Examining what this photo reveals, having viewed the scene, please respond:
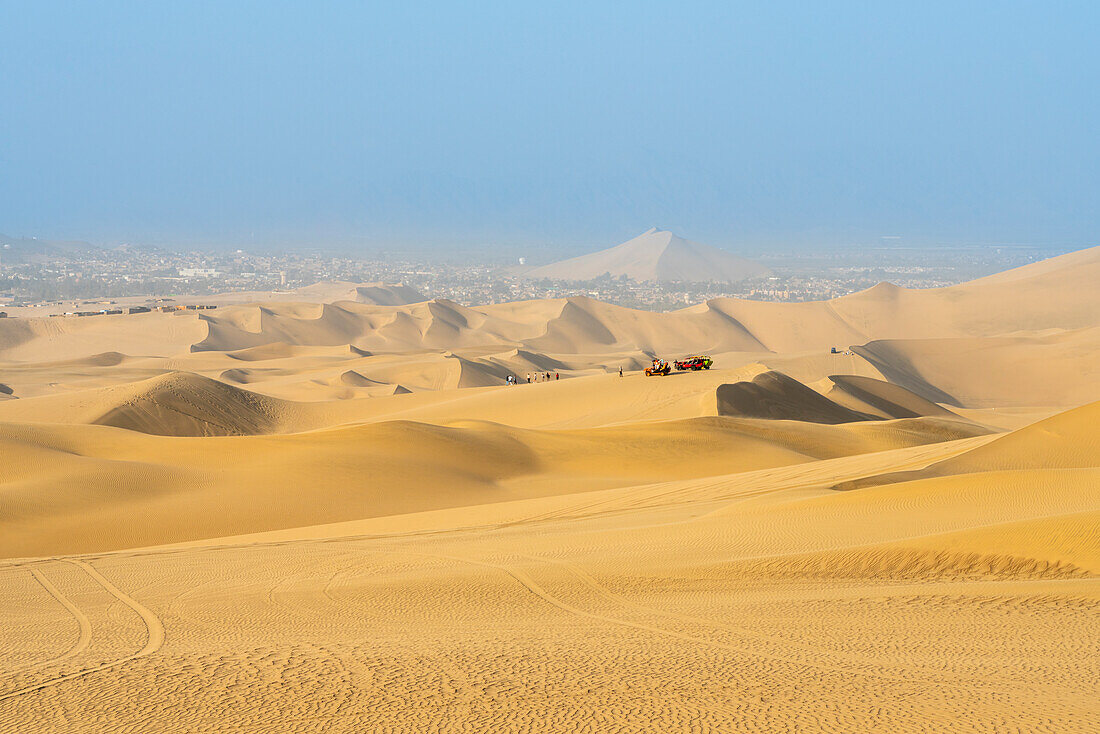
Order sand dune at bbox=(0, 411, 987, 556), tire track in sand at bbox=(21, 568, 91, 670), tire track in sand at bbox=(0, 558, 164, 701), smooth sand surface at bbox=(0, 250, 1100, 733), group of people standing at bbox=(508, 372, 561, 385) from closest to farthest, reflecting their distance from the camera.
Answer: smooth sand surface at bbox=(0, 250, 1100, 733) → tire track in sand at bbox=(0, 558, 164, 701) → tire track in sand at bbox=(21, 568, 91, 670) → sand dune at bbox=(0, 411, 987, 556) → group of people standing at bbox=(508, 372, 561, 385)

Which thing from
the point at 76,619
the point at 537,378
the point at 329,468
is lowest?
the point at 537,378

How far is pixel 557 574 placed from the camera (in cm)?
1283

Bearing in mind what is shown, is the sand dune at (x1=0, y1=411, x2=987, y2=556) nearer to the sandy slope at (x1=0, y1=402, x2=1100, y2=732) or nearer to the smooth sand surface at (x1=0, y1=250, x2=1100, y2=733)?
the smooth sand surface at (x1=0, y1=250, x2=1100, y2=733)

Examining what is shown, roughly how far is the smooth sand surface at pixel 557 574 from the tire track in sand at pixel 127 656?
0.17 feet

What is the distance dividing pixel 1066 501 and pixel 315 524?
45.7ft

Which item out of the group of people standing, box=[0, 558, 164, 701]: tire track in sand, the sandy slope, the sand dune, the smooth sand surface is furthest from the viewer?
the group of people standing

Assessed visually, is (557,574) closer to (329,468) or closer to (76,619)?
(76,619)

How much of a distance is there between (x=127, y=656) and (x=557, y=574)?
5495 millimetres

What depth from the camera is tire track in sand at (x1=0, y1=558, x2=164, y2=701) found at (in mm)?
7656

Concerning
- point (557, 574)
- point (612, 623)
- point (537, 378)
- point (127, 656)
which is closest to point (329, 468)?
point (557, 574)

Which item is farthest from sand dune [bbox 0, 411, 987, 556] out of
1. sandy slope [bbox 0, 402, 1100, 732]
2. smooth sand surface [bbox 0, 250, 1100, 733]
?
sandy slope [bbox 0, 402, 1100, 732]

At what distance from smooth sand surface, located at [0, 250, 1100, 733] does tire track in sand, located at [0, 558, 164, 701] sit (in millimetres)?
52

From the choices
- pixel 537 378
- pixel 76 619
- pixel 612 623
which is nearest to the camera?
pixel 612 623

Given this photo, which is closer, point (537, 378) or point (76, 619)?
point (76, 619)
